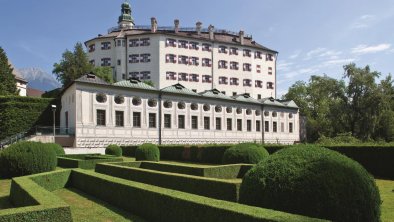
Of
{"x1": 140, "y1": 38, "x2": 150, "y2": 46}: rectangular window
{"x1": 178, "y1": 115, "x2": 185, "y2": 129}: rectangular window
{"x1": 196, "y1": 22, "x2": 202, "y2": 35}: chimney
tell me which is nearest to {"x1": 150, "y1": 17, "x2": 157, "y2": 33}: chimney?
{"x1": 140, "y1": 38, "x2": 150, "y2": 46}: rectangular window

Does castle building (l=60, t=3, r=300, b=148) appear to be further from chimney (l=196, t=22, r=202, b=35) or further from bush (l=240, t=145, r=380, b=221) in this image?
bush (l=240, t=145, r=380, b=221)

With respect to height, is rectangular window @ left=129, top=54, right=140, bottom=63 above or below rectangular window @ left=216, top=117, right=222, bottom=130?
above

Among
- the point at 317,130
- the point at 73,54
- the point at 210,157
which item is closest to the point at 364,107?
the point at 317,130

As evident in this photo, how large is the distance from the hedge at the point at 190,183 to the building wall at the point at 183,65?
46482 mm

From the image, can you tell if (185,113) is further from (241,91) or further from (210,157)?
(241,91)

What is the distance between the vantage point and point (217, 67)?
67562 mm

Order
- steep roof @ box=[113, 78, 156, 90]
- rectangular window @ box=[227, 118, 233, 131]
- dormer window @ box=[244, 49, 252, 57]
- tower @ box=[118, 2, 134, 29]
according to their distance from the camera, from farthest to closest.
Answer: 1. tower @ box=[118, 2, 134, 29]
2. dormer window @ box=[244, 49, 252, 57]
3. rectangular window @ box=[227, 118, 233, 131]
4. steep roof @ box=[113, 78, 156, 90]

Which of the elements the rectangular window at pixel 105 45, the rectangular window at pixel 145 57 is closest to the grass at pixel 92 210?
the rectangular window at pixel 145 57

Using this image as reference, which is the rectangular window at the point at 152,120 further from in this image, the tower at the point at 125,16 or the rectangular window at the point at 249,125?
the tower at the point at 125,16

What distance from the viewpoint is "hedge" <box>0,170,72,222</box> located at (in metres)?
7.45

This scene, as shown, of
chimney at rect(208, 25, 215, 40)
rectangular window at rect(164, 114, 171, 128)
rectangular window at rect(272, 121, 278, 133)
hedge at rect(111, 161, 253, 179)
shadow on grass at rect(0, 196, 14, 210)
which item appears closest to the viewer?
shadow on grass at rect(0, 196, 14, 210)

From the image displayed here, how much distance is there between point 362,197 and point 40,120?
44.5m

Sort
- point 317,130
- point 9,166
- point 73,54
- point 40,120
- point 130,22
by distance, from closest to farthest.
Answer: point 9,166
point 40,120
point 73,54
point 317,130
point 130,22

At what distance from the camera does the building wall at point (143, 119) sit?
38.1m
